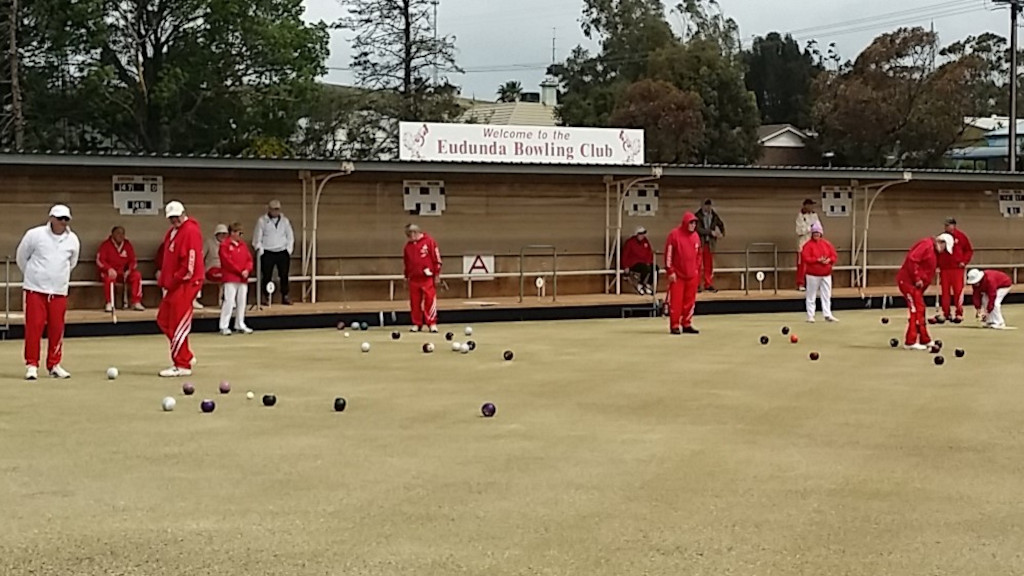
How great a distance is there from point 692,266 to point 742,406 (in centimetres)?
721

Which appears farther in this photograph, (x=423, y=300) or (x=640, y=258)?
(x=640, y=258)

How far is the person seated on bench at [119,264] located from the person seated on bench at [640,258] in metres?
7.81

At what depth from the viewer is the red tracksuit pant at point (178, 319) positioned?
11.9 m

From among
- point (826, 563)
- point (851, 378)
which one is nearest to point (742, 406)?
point (851, 378)

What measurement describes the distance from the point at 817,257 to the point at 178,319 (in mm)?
10054

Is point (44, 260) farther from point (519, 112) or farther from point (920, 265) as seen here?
point (519, 112)

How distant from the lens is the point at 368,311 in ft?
60.8

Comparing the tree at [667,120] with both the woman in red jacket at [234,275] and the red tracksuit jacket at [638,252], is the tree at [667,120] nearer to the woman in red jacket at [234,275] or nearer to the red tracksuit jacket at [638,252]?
the red tracksuit jacket at [638,252]

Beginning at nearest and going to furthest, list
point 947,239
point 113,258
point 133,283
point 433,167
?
point 947,239
point 113,258
point 133,283
point 433,167

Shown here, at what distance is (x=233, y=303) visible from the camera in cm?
1686

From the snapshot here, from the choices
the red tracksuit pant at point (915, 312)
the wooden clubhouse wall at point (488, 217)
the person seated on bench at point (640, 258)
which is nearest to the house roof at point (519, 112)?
the wooden clubhouse wall at point (488, 217)

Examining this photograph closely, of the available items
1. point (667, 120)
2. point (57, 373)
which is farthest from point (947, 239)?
point (667, 120)

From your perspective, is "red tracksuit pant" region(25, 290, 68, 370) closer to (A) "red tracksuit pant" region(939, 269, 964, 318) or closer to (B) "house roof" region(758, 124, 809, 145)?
(A) "red tracksuit pant" region(939, 269, 964, 318)

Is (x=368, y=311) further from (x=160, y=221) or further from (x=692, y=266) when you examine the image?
(x=692, y=266)
